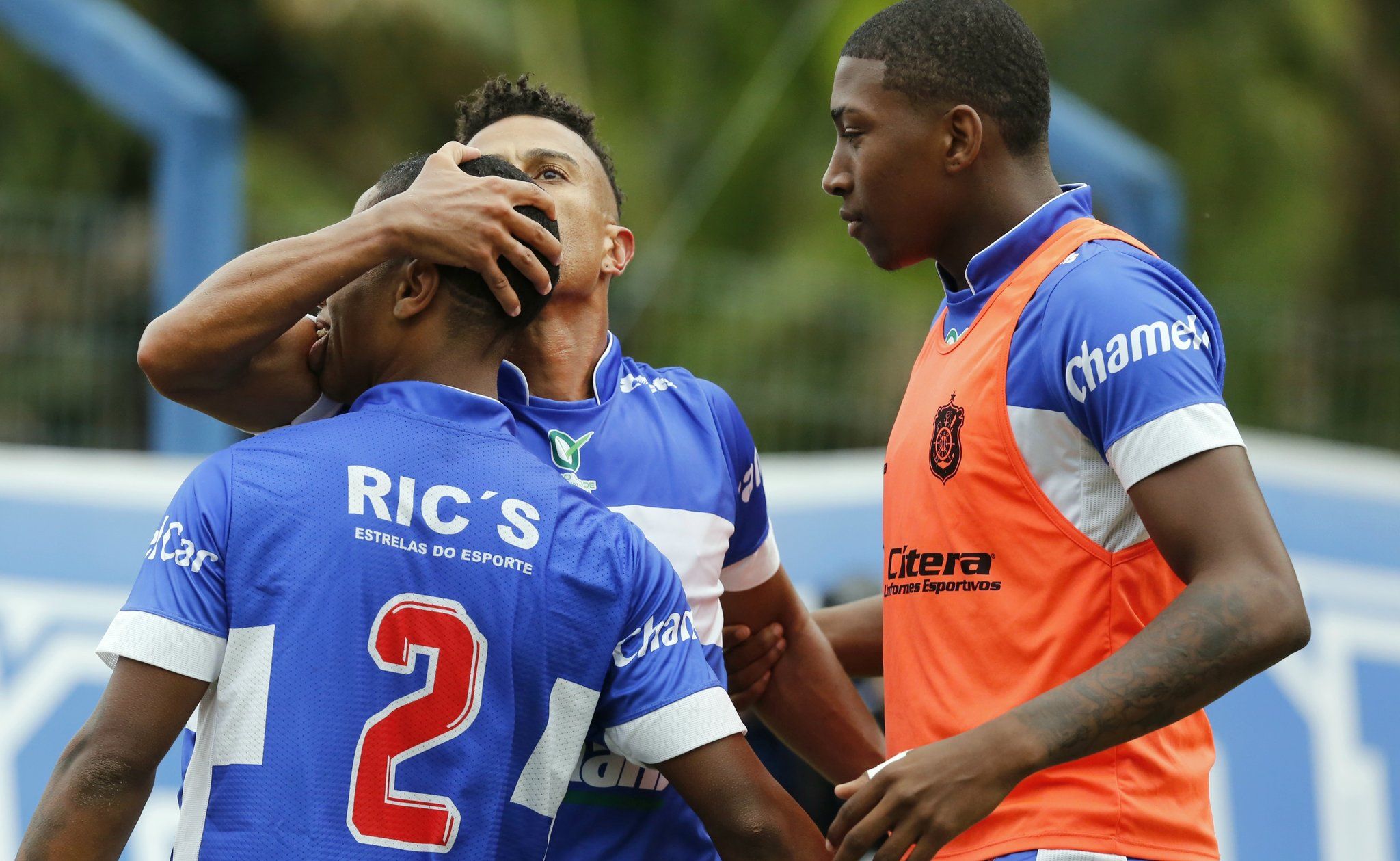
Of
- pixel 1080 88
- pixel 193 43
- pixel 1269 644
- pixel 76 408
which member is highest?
pixel 193 43

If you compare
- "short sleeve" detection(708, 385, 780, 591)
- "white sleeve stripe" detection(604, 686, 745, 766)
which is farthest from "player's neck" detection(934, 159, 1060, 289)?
"white sleeve stripe" detection(604, 686, 745, 766)

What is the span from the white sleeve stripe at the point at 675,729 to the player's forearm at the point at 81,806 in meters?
0.79

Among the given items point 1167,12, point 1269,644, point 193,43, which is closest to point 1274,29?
point 1167,12

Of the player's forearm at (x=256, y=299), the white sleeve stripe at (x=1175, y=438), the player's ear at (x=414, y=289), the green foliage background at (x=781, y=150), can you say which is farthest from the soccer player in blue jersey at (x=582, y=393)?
the green foliage background at (x=781, y=150)

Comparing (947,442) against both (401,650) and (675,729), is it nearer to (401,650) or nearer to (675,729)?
(675,729)

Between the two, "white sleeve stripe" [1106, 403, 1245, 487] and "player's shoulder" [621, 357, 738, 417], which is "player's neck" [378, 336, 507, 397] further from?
"white sleeve stripe" [1106, 403, 1245, 487]

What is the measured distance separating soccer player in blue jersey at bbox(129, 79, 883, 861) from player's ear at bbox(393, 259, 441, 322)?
10 centimetres

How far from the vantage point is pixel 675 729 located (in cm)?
256

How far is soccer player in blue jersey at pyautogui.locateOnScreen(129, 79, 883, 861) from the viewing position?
2533mm

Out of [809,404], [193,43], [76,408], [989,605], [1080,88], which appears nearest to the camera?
[989,605]

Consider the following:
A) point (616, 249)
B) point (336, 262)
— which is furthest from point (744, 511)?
point (336, 262)

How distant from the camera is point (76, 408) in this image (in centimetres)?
765

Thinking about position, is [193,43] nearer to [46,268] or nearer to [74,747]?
[46,268]

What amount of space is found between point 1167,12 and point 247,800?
43.7 feet
